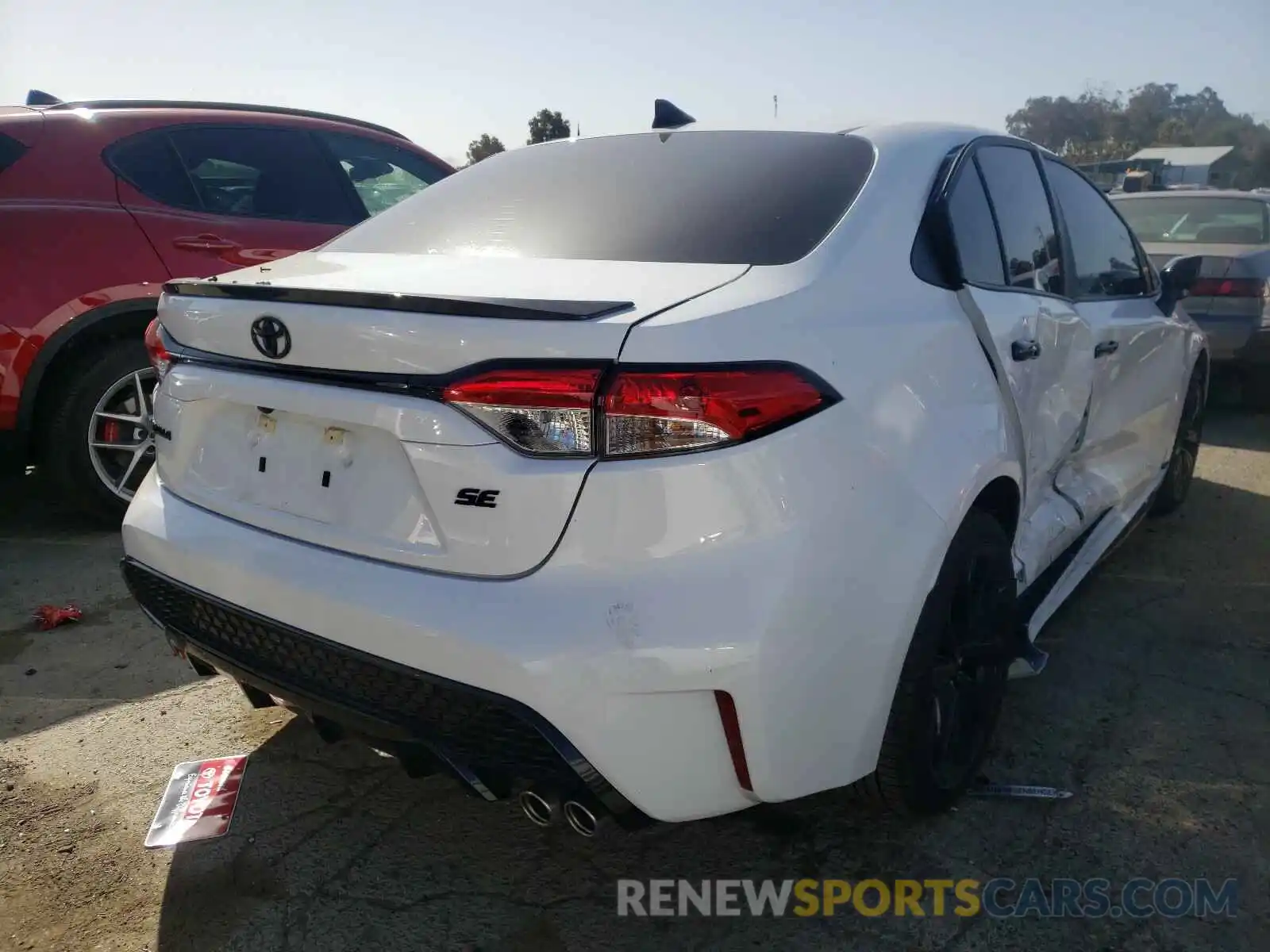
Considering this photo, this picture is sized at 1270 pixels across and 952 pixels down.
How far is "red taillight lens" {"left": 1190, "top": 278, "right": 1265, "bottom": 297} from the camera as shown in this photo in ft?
20.4

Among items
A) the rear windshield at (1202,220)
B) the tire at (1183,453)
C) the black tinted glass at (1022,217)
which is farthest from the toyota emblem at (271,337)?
the rear windshield at (1202,220)

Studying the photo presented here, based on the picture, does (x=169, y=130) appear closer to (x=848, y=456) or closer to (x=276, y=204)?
(x=276, y=204)

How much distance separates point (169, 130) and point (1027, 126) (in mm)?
82278

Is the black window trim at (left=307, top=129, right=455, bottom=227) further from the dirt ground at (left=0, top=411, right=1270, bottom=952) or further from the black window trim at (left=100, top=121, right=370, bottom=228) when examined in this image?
the dirt ground at (left=0, top=411, right=1270, bottom=952)

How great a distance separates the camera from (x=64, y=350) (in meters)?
3.85

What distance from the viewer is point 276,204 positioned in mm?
4527

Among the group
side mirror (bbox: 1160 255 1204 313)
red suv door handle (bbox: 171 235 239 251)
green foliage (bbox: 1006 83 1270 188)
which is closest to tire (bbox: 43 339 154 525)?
red suv door handle (bbox: 171 235 239 251)

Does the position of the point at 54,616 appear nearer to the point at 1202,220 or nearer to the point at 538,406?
the point at 538,406

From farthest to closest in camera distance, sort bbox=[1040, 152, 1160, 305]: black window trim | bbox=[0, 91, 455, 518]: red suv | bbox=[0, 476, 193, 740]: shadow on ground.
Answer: bbox=[0, 91, 455, 518]: red suv → bbox=[1040, 152, 1160, 305]: black window trim → bbox=[0, 476, 193, 740]: shadow on ground

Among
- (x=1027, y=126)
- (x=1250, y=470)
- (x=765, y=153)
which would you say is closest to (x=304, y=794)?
(x=765, y=153)

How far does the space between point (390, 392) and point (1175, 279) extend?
336cm

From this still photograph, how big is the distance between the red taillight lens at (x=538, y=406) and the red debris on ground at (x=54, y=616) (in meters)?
2.46

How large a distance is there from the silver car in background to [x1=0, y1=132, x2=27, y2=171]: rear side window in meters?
5.53

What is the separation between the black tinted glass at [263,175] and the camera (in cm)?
433
